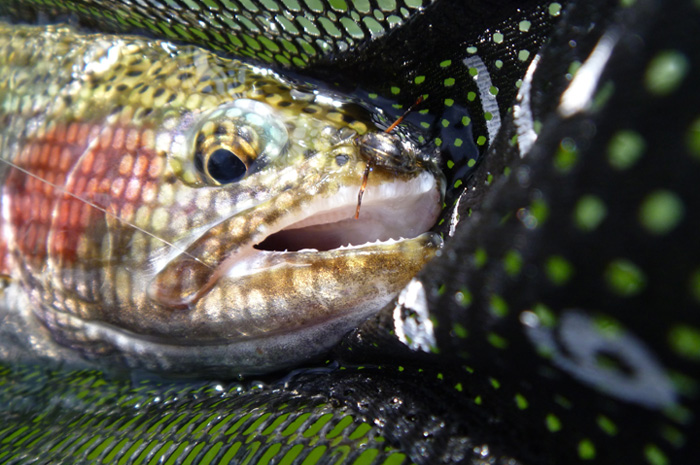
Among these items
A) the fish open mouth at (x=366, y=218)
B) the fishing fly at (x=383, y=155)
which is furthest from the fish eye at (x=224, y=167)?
the fishing fly at (x=383, y=155)

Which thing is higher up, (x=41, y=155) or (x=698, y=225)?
(x=41, y=155)

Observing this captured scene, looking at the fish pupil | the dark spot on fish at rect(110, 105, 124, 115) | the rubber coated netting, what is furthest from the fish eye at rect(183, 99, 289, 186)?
the rubber coated netting

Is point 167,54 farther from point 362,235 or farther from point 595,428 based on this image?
point 595,428

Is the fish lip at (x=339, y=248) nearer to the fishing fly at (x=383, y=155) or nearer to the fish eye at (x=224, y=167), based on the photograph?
the fishing fly at (x=383, y=155)

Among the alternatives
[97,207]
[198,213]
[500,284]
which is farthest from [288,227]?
[500,284]

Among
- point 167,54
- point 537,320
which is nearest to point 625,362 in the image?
point 537,320

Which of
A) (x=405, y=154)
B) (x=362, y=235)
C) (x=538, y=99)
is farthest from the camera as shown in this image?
(x=362, y=235)

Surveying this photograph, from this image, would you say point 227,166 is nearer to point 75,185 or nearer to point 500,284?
point 75,185
